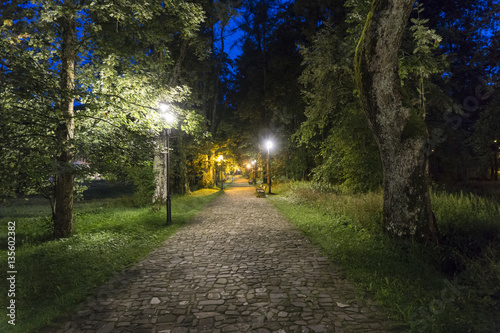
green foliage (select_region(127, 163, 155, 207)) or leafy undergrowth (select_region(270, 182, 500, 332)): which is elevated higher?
green foliage (select_region(127, 163, 155, 207))

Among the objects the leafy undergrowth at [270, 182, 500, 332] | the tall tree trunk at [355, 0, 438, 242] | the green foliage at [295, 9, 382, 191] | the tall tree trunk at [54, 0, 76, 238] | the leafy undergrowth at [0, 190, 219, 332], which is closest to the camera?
the leafy undergrowth at [270, 182, 500, 332]

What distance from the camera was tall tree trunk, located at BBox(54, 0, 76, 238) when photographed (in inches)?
271

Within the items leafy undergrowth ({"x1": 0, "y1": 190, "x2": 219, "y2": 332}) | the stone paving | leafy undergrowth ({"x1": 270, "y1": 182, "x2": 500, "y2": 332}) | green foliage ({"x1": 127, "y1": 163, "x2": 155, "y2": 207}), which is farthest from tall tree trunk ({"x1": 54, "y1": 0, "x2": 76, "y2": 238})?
leafy undergrowth ({"x1": 270, "y1": 182, "x2": 500, "y2": 332})

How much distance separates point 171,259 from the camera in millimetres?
6305

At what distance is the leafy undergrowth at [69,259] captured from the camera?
13.3 ft

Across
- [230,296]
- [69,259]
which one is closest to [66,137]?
[69,259]

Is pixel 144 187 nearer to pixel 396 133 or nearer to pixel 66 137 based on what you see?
pixel 66 137

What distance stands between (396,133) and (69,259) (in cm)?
831

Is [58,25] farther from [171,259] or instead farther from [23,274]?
[171,259]

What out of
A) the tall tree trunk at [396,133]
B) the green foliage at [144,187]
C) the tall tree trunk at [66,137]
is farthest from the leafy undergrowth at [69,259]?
the tall tree trunk at [396,133]

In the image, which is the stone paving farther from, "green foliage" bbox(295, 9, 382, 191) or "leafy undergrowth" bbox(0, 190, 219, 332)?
"green foliage" bbox(295, 9, 382, 191)

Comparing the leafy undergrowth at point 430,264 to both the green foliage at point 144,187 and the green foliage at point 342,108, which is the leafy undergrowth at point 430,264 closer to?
the green foliage at point 342,108

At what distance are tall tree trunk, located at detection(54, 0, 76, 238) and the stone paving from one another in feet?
10.7

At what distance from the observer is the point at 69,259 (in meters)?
5.90
